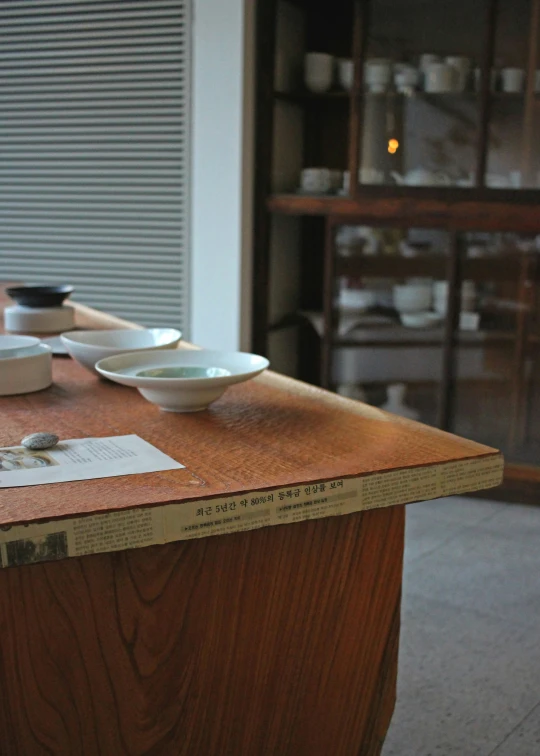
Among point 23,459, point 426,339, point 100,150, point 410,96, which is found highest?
point 410,96

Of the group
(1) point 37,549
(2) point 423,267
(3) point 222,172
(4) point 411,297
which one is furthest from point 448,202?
(1) point 37,549

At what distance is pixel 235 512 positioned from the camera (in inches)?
42.8

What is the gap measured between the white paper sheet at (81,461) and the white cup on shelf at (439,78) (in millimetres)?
2379

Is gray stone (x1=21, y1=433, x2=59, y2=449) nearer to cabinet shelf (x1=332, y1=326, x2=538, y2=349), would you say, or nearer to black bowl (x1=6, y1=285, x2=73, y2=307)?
black bowl (x1=6, y1=285, x2=73, y2=307)

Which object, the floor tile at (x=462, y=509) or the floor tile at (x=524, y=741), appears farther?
the floor tile at (x=462, y=509)

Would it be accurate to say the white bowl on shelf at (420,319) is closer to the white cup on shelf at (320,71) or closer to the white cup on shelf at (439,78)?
the white cup on shelf at (439,78)

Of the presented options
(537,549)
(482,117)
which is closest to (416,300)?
(482,117)

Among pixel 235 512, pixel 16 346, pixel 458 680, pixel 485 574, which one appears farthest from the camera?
pixel 485 574

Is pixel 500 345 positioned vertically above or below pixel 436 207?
below

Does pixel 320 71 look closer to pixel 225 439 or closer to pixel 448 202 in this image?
pixel 448 202

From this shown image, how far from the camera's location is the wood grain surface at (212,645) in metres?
1.13

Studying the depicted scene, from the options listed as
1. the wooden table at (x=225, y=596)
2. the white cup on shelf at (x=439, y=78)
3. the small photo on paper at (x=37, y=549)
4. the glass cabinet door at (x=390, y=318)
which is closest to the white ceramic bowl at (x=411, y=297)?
the glass cabinet door at (x=390, y=318)

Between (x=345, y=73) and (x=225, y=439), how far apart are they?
2.51 meters

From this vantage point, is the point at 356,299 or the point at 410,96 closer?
the point at 410,96
